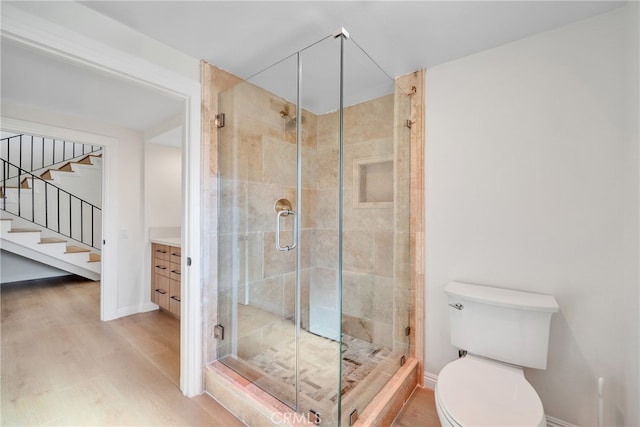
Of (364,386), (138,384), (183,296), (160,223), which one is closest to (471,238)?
(364,386)

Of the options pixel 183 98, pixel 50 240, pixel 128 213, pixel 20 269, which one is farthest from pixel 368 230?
pixel 20 269

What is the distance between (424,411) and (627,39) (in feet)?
7.55

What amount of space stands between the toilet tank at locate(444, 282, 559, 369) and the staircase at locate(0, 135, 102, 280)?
5.75 metres

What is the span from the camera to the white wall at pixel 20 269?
4.51m

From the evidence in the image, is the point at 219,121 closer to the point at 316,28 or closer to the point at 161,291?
the point at 316,28

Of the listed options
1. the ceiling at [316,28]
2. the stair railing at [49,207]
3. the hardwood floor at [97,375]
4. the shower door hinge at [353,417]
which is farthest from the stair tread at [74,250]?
the shower door hinge at [353,417]

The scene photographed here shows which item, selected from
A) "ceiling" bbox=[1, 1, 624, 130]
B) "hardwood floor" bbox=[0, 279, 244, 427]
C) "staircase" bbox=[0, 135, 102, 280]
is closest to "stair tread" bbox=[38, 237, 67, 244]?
"staircase" bbox=[0, 135, 102, 280]

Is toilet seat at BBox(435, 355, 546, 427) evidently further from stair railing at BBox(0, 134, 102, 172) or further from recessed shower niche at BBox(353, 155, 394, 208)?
stair railing at BBox(0, 134, 102, 172)

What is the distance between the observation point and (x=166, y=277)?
10.3 ft

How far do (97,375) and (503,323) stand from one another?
9.25 feet

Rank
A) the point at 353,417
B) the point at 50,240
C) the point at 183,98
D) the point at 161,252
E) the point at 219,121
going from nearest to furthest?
Result: the point at 353,417
the point at 183,98
the point at 219,121
the point at 161,252
the point at 50,240

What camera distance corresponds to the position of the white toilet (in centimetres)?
108

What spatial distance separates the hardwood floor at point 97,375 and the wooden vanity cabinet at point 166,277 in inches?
7.8

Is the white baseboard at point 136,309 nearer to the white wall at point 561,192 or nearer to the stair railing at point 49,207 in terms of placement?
the stair railing at point 49,207
